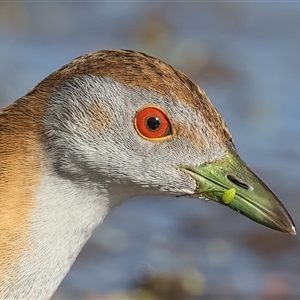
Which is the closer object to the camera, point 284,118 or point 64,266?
point 64,266

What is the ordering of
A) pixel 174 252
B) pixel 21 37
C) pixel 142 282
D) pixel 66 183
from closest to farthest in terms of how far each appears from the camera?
pixel 66 183
pixel 142 282
pixel 174 252
pixel 21 37

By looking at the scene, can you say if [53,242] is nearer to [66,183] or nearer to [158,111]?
[66,183]

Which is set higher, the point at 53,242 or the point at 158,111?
the point at 158,111

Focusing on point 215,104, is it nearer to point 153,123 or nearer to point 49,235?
point 153,123

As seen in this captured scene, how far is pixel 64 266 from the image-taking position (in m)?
6.77

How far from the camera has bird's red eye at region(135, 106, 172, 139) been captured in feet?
22.1

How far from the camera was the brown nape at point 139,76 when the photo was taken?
680cm

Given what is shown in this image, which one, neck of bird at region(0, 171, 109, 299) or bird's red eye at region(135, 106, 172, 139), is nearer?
neck of bird at region(0, 171, 109, 299)

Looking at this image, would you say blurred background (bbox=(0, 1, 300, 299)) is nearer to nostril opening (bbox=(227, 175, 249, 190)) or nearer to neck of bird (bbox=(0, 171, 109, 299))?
nostril opening (bbox=(227, 175, 249, 190))

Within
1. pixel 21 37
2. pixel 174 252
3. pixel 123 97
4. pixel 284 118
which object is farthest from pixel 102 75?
pixel 21 37

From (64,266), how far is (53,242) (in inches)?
7.5

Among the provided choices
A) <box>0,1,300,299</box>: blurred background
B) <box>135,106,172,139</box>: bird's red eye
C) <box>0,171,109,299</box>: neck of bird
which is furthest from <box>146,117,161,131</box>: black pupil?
<box>0,1,300,299</box>: blurred background

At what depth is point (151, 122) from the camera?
6.72 meters

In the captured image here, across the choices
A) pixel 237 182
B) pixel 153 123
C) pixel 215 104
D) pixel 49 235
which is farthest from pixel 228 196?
pixel 215 104
